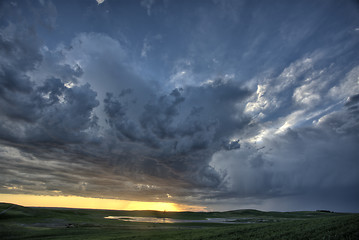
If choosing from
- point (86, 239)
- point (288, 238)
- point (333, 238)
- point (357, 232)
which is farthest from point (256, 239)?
point (86, 239)

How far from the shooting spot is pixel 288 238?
30.5m

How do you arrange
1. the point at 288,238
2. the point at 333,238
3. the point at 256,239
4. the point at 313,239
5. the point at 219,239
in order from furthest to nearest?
the point at 219,239
the point at 256,239
the point at 288,238
the point at 313,239
the point at 333,238

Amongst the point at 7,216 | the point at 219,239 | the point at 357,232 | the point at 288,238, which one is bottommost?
the point at 7,216

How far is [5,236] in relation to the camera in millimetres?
52406

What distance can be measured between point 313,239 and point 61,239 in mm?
53414

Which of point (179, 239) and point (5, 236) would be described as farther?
point (5, 236)

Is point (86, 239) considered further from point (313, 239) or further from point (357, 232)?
point (357, 232)

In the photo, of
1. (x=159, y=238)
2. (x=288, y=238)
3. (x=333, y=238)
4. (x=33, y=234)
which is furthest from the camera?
(x=33, y=234)

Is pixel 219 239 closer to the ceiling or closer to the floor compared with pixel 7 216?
closer to the ceiling

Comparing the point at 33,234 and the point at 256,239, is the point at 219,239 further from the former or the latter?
the point at 33,234

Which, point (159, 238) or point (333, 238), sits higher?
point (333, 238)

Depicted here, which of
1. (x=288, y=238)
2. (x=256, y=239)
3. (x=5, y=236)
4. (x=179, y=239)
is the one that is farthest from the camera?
(x=5, y=236)

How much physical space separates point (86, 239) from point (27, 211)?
291ft

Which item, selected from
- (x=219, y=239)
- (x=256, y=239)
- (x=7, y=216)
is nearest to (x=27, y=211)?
(x=7, y=216)
